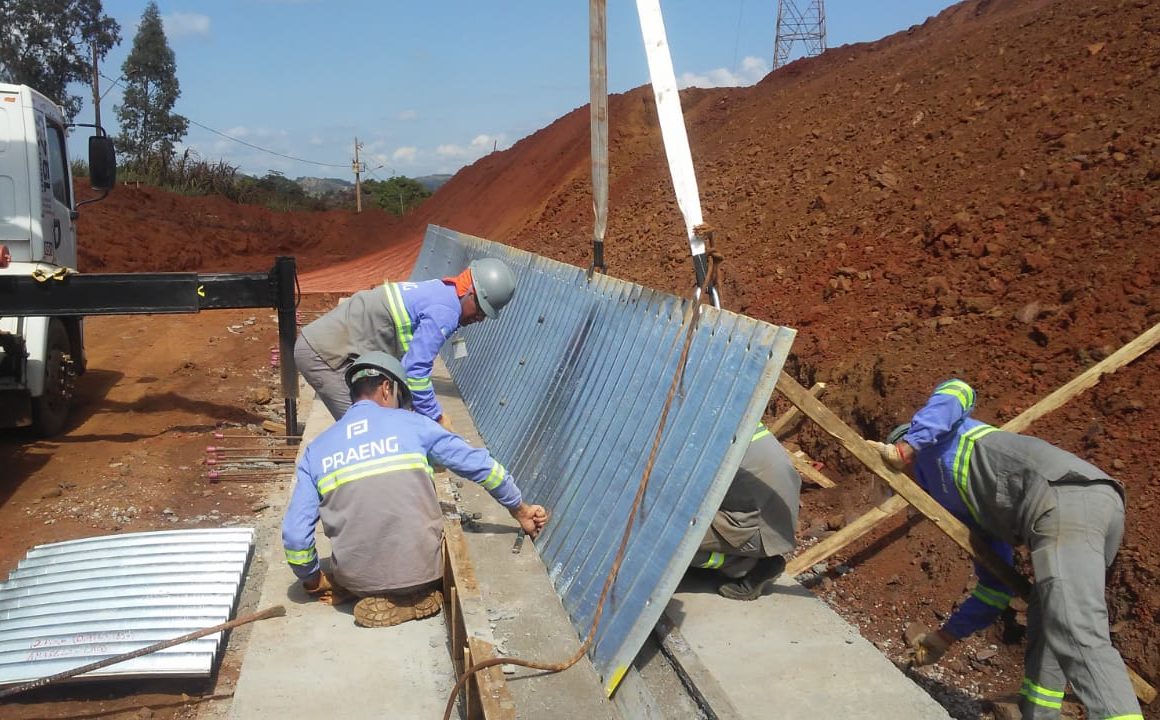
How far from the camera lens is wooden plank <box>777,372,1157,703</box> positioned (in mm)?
4207

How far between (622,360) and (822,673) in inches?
76.5

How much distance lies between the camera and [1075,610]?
147 inches

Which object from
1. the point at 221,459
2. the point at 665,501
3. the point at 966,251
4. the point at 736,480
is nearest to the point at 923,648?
the point at 736,480

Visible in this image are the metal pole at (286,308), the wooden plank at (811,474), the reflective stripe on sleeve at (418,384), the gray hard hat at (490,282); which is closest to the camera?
the reflective stripe on sleeve at (418,384)

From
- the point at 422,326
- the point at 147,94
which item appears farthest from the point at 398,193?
the point at 422,326

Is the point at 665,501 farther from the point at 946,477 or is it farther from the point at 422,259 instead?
the point at 422,259

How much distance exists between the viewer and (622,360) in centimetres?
508

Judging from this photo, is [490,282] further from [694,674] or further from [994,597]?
[994,597]

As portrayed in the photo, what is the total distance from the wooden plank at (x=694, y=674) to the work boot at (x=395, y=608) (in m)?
1.17

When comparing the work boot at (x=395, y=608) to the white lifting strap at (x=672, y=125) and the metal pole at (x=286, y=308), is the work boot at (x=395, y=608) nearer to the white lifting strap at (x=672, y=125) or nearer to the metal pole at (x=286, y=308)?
the white lifting strap at (x=672, y=125)

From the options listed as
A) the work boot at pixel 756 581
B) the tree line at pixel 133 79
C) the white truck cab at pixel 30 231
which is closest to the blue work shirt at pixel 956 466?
the work boot at pixel 756 581

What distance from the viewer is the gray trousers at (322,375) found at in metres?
5.85

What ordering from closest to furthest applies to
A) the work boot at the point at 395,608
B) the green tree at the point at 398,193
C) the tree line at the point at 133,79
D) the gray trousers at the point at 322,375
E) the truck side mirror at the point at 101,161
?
the work boot at the point at 395,608
the gray trousers at the point at 322,375
the truck side mirror at the point at 101,161
the tree line at the point at 133,79
the green tree at the point at 398,193

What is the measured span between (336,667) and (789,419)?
4.10 metres
